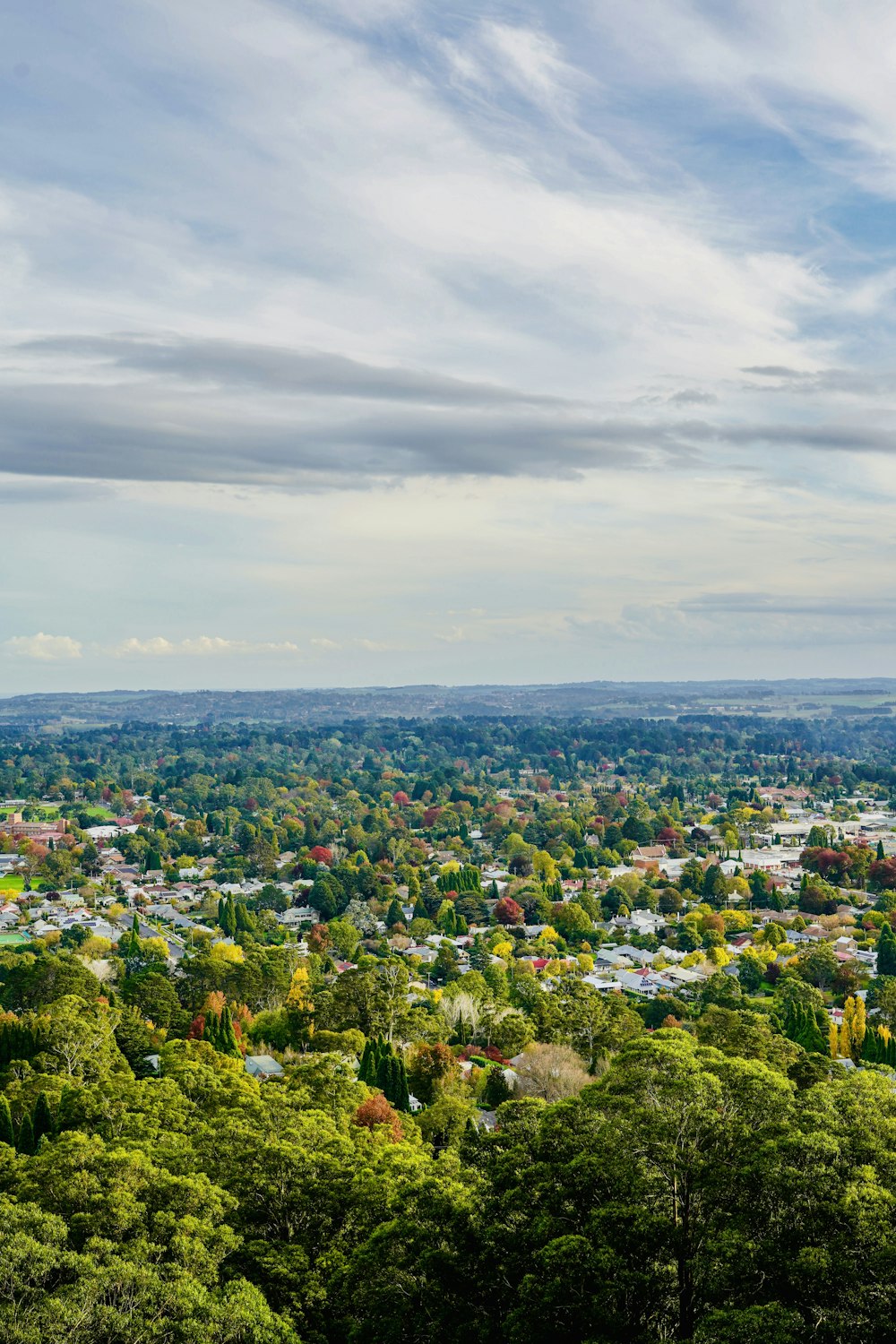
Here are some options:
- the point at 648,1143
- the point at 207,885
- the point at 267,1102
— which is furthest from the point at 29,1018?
the point at 207,885

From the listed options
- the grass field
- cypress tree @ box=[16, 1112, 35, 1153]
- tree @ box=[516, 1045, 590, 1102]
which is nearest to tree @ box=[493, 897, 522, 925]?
the grass field

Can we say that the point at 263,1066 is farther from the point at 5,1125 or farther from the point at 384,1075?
the point at 5,1125

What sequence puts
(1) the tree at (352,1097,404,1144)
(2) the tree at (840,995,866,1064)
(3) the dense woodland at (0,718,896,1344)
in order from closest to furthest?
(3) the dense woodland at (0,718,896,1344)
(1) the tree at (352,1097,404,1144)
(2) the tree at (840,995,866,1064)

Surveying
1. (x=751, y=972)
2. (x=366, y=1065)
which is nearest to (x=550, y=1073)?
(x=366, y=1065)

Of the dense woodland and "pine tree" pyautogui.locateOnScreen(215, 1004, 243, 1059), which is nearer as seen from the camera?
the dense woodland

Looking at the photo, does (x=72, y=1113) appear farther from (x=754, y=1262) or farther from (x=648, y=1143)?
(x=754, y=1262)

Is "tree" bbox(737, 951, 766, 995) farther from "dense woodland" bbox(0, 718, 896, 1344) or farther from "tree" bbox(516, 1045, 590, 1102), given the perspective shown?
"tree" bbox(516, 1045, 590, 1102)

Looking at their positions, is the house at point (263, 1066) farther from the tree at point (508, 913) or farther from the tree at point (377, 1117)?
the tree at point (508, 913)
